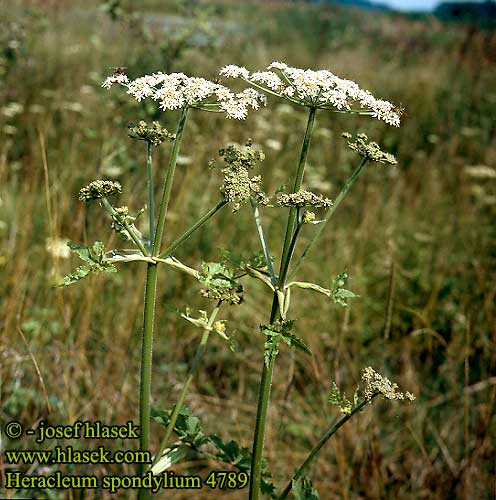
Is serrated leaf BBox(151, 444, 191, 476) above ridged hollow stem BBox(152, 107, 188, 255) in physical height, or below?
below

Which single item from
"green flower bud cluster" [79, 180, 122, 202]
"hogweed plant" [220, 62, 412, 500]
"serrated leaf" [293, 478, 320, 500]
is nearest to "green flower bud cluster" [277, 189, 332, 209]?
"hogweed plant" [220, 62, 412, 500]

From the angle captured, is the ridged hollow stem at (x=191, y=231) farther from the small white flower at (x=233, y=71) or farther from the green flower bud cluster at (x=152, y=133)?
the small white flower at (x=233, y=71)

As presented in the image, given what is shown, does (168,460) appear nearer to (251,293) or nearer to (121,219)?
(121,219)

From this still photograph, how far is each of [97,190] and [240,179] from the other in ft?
1.04

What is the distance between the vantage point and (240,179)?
1.29 metres

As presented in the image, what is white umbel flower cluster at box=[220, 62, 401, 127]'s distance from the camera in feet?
4.29

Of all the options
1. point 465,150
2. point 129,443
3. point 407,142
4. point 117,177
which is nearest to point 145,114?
point 117,177

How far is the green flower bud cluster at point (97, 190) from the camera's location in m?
1.27

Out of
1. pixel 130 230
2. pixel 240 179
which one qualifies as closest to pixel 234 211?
pixel 240 179

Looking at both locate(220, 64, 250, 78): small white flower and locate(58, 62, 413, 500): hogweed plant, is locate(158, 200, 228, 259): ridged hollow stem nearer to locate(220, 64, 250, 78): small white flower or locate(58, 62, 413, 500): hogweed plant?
locate(58, 62, 413, 500): hogweed plant

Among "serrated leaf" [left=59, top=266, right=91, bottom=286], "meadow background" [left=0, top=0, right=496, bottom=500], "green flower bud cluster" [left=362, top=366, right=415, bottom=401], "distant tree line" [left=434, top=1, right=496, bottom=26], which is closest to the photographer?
"serrated leaf" [left=59, top=266, right=91, bottom=286]

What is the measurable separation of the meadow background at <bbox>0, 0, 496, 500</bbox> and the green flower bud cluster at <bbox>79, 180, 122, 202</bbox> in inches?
25.9

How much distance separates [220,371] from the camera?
10.4 feet

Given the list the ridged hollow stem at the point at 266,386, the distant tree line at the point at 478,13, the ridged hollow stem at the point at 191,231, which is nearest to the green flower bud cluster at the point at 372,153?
the ridged hollow stem at the point at 266,386
